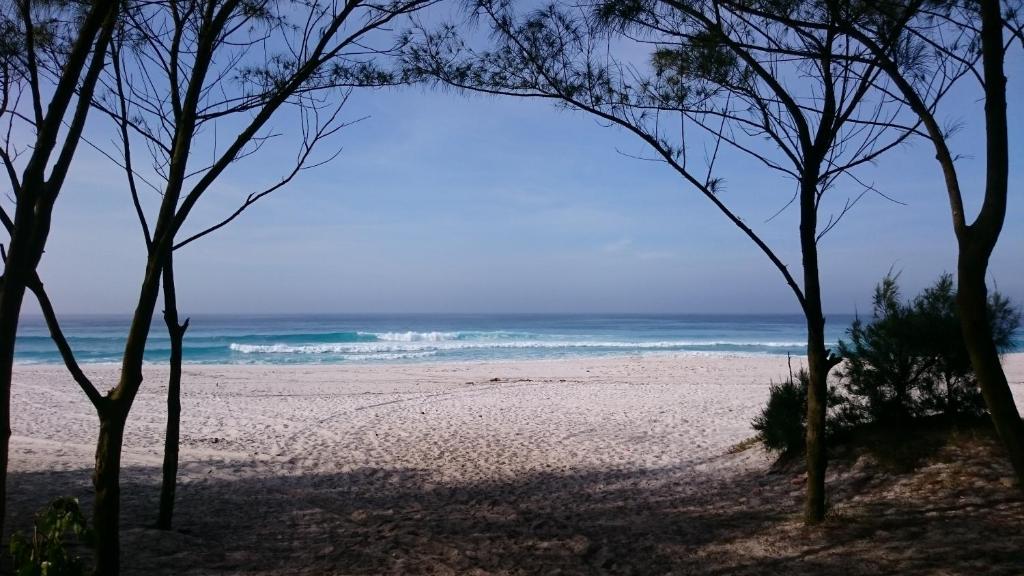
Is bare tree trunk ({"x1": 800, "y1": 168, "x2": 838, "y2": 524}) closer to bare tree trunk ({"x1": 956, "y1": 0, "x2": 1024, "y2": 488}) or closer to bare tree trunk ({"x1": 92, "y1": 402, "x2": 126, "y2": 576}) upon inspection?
bare tree trunk ({"x1": 956, "y1": 0, "x2": 1024, "y2": 488})

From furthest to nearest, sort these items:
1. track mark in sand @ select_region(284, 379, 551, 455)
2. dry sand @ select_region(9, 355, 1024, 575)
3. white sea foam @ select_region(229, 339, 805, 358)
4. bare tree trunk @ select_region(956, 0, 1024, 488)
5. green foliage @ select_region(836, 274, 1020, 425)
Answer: white sea foam @ select_region(229, 339, 805, 358) < track mark in sand @ select_region(284, 379, 551, 455) < green foliage @ select_region(836, 274, 1020, 425) < dry sand @ select_region(9, 355, 1024, 575) < bare tree trunk @ select_region(956, 0, 1024, 488)

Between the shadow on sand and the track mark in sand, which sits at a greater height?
the shadow on sand

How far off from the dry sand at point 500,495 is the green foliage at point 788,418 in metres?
0.41

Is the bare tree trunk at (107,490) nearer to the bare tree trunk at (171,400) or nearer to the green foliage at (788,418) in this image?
the bare tree trunk at (171,400)

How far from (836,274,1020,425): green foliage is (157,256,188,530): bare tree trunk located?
573 centimetres

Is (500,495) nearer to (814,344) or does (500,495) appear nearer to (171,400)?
(171,400)

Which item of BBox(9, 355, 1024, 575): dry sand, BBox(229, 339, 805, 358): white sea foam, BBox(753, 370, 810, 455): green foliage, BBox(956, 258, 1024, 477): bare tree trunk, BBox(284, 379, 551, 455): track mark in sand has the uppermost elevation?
BBox(956, 258, 1024, 477): bare tree trunk

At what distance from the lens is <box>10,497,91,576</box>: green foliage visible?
3082mm

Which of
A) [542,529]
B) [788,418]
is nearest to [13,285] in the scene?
[542,529]

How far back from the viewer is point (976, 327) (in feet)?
10.6

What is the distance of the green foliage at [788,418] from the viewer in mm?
6973

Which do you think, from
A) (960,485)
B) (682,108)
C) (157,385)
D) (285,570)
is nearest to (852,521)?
(960,485)

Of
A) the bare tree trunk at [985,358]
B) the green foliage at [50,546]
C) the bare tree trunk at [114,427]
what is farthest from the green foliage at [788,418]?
the green foliage at [50,546]

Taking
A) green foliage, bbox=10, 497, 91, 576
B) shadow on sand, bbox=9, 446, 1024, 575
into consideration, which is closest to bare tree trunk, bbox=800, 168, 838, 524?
shadow on sand, bbox=9, 446, 1024, 575
